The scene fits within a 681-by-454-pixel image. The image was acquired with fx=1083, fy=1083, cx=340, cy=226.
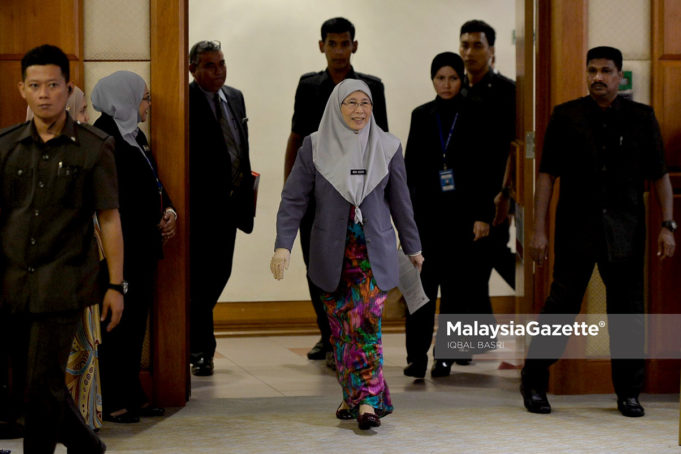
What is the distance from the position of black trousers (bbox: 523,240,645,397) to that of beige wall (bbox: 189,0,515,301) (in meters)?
3.51

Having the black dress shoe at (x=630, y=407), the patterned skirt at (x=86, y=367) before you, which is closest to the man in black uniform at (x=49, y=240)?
the patterned skirt at (x=86, y=367)

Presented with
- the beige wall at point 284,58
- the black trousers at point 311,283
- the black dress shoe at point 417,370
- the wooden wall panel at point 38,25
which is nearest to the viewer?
the wooden wall panel at point 38,25

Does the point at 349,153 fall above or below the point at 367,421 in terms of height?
above

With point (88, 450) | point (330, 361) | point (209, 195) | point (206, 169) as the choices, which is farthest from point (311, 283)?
point (88, 450)

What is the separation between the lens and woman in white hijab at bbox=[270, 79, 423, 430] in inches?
181

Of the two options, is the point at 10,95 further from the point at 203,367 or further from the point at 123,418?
the point at 203,367

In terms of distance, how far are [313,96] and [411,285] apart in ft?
5.68

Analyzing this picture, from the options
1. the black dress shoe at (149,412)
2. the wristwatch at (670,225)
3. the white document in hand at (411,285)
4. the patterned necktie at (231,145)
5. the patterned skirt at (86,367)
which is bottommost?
the black dress shoe at (149,412)

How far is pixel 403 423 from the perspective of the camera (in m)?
4.68

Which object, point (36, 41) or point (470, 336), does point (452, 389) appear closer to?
point (470, 336)

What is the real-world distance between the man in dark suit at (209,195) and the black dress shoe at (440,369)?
127 cm

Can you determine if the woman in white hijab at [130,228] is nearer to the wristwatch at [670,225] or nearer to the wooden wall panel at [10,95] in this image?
the wooden wall panel at [10,95]

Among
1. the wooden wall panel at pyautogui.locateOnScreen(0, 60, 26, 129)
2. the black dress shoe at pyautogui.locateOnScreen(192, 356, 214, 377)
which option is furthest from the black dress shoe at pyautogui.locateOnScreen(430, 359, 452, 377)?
the wooden wall panel at pyautogui.locateOnScreen(0, 60, 26, 129)

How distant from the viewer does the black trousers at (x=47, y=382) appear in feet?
10.7
